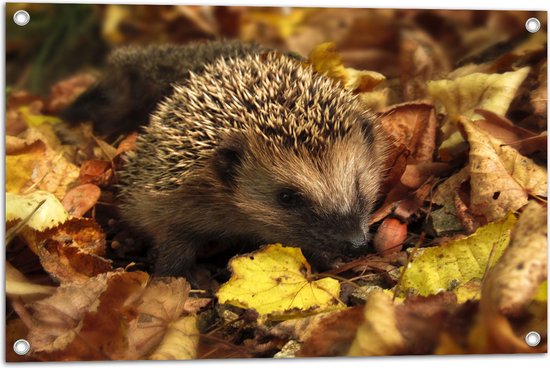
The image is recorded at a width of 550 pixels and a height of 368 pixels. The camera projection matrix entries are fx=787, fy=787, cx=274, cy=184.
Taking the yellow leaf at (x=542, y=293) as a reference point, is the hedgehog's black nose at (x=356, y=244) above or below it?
above

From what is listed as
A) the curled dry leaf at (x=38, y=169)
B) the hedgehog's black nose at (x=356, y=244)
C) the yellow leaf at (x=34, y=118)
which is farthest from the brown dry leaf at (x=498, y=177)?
the yellow leaf at (x=34, y=118)

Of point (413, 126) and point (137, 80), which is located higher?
point (137, 80)

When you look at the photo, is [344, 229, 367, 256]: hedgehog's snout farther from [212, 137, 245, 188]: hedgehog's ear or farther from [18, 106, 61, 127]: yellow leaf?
[18, 106, 61, 127]: yellow leaf

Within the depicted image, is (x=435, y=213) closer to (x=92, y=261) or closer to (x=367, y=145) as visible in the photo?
(x=367, y=145)

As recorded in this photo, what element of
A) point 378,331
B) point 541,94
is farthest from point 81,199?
point 541,94

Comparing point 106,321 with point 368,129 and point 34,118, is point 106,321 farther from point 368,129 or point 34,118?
point 34,118

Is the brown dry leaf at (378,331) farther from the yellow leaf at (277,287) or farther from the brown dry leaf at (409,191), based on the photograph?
the brown dry leaf at (409,191)
